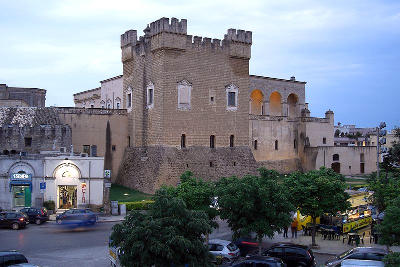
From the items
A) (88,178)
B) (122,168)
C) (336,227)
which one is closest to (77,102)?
(122,168)

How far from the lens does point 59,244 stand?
23.2m

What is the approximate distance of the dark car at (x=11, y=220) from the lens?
88.1ft

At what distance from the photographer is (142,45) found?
132 feet

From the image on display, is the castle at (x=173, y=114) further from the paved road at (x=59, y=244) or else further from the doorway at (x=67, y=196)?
the paved road at (x=59, y=244)

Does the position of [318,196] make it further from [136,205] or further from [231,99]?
[231,99]

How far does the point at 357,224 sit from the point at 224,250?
11.4 m

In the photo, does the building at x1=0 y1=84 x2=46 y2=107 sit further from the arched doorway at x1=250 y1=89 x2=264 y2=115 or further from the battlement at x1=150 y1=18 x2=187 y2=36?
the arched doorway at x1=250 y1=89 x2=264 y2=115

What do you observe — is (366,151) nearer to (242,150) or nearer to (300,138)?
(300,138)

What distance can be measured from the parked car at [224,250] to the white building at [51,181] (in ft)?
45.4

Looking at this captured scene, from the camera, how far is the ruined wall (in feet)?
121

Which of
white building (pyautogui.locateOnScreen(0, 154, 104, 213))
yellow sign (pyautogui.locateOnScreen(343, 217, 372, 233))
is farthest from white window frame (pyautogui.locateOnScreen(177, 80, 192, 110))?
yellow sign (pyautogui.locateOnScreen(343, 217, 372, 233))

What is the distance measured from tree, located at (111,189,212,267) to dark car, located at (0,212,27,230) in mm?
14450

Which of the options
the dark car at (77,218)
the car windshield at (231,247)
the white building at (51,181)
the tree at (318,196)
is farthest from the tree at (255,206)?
the white building at (51,181)

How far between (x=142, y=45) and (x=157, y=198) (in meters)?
27.4
